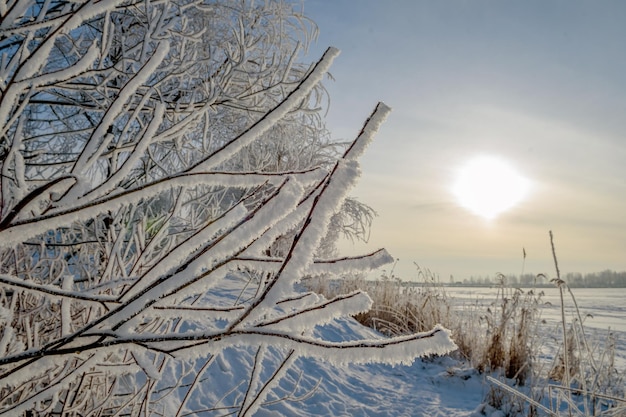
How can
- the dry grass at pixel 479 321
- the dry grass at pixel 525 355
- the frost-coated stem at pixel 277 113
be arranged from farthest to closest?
the dry grass at pixel 479 321 → the dry grass at pixel 525 355 → the frost-coated stem at pixel 277 113


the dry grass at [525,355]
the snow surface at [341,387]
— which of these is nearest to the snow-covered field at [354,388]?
the snow surface at [341,387]

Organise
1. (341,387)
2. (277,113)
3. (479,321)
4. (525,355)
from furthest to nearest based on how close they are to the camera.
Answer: (479,321)
(525,355)
(341,387)
(277,113)

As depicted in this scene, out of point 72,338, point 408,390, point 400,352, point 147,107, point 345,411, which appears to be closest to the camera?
point 400,352

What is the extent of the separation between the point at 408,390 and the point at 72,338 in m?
4.19

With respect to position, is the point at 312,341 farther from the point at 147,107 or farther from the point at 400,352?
the point at 147,107

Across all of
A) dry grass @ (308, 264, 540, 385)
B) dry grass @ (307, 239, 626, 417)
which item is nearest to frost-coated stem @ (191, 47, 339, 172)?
dry grass @ (307, 239, 626, 417)

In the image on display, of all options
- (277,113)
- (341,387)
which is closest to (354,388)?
(341,387)

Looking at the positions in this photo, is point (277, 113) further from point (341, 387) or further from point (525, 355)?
point (525, 355)

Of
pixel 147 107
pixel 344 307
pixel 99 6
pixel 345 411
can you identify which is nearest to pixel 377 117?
pixel 344 307

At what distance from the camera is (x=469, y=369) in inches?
188

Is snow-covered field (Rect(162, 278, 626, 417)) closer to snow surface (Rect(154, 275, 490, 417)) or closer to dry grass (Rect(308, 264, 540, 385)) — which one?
snow surface (Rect(154, 275, 490, 417))

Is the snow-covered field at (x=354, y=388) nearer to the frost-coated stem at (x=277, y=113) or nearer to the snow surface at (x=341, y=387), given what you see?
the snow surface at (x=341, y=387)

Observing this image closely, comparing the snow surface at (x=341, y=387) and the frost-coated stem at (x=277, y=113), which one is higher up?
the frost-coated stem at (x=277, y=113)

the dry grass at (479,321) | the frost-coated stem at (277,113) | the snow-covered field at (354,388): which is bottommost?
the snow-covered field at (354,388)
